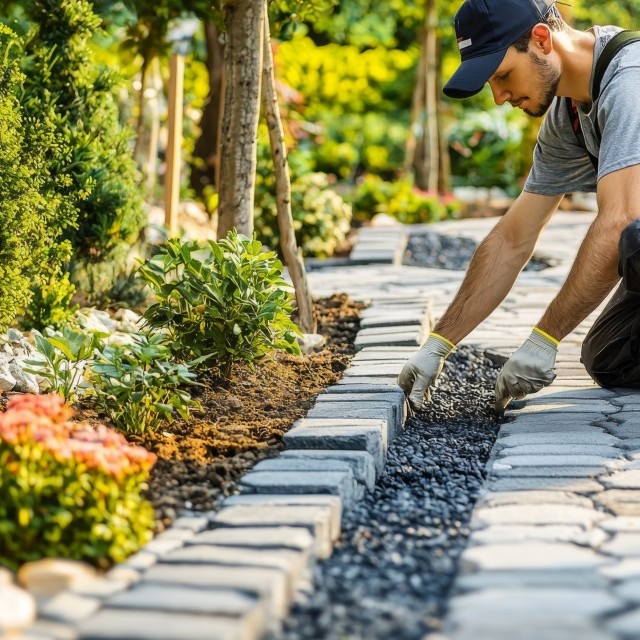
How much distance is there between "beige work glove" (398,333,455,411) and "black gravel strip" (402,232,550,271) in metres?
3.54

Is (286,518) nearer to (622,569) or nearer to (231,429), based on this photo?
(622,569)

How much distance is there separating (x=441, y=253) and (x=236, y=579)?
228 inches

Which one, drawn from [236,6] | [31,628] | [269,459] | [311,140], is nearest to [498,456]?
[269,459]

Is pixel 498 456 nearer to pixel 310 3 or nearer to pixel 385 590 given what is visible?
pixel 385 590

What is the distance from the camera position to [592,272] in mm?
3305

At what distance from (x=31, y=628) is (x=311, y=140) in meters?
10.1

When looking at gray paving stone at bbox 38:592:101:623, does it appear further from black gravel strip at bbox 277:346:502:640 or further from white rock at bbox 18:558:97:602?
black gravel strip at bbox 277:346:502:640

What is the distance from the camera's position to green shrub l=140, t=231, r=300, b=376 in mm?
3506

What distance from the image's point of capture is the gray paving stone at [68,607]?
6.09 ft

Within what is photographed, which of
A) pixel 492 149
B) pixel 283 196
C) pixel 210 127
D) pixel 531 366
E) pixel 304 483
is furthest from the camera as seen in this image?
pixel 492 149

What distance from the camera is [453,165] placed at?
620 inches

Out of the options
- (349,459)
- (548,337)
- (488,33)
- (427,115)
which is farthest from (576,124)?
(427,115)

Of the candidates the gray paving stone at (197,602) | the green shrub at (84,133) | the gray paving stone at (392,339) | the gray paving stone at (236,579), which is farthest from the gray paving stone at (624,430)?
the green shrub at (84,133)

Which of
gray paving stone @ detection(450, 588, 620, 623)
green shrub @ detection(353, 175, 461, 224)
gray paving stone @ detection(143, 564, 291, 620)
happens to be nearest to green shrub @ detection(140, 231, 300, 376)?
gray paving stone @ detection(143, 564, 291, 620)
